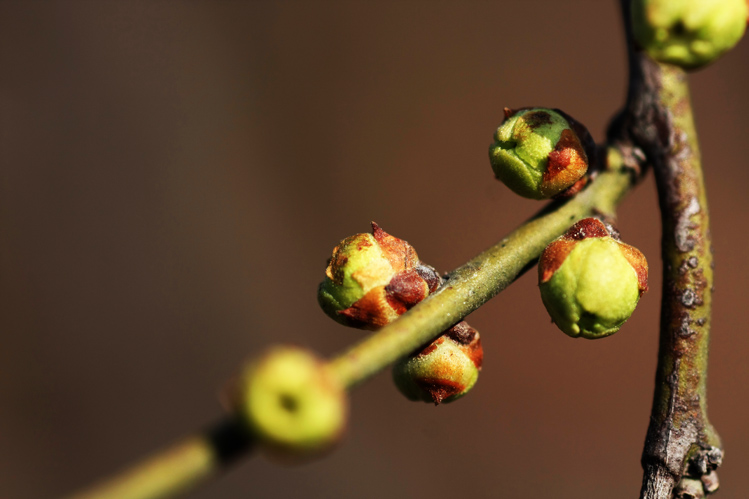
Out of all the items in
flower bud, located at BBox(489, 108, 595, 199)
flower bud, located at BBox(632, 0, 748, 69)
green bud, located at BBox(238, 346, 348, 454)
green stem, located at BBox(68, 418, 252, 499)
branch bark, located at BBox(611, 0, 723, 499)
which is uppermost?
flower bud, located at BBox(489, 108, 595, 199)

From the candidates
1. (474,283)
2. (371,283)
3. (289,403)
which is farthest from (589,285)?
(289,403)

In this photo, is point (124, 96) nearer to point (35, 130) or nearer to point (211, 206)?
point (35, 130)

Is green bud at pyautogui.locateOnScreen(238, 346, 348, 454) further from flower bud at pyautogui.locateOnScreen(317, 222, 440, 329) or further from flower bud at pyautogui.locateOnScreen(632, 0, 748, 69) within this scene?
flower bud at pyautogui.locateOnScreen(632, 0, 748, 69)

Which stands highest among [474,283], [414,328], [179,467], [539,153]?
[539,153]

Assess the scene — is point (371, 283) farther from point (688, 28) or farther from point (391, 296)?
point (688, 28)

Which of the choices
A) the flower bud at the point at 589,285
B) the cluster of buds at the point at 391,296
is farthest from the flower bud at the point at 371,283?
the flower bud at the point at 589,285

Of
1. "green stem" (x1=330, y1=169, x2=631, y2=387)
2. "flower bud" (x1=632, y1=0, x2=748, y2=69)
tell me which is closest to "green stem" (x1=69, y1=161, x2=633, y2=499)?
"green stem" (x1=330, y1=169, x2=631, y2=387)

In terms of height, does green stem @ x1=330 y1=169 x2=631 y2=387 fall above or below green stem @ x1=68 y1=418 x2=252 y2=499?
above

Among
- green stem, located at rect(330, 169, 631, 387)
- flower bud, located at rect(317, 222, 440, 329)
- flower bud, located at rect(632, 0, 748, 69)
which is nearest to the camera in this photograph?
green stem, located at rect(330, 169, 631, 387)

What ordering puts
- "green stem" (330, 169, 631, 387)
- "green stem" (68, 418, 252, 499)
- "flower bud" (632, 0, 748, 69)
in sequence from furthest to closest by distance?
"flower bud" (632, 0, 748, 69) < "green stem" (330, 169, 631, 387) < "green stem" (68, 418, 252, 499)
